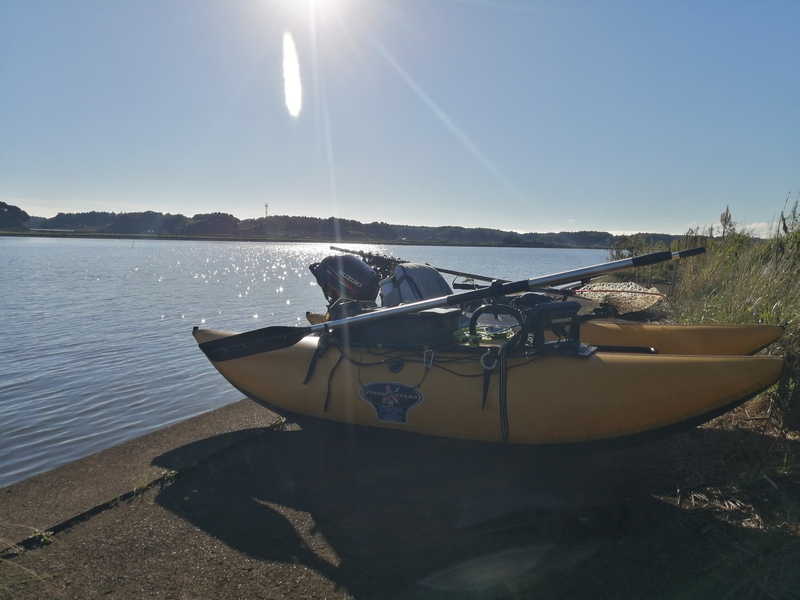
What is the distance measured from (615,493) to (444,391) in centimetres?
144

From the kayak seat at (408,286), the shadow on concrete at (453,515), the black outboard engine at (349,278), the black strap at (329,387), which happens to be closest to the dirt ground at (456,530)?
the shadow on concrete at (453,515)

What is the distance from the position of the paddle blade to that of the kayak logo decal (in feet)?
3.15

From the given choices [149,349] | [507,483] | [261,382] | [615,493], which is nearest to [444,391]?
[507,483]

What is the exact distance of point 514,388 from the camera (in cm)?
396

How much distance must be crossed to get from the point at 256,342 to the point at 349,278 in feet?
5.54

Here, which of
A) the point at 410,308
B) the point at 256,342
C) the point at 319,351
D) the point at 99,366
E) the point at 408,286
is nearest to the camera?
the point at 410,308

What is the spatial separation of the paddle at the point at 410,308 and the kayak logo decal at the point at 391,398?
0.65 metres

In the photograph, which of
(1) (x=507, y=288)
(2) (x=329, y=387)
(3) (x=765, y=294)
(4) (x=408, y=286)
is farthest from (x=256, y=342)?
(3) (x=765, y=294)

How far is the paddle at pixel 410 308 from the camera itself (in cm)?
417

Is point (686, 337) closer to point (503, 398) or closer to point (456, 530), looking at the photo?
point (503, 398)

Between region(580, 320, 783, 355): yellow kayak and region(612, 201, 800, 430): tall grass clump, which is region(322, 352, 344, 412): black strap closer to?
region(580, 320, 783, 355): yellow kayak

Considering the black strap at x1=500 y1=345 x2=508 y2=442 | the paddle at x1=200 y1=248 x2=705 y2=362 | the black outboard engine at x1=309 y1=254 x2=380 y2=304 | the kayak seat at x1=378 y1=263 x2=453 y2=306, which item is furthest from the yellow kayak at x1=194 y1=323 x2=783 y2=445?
the black outboard engine at x1=309 y1=254 x2=380 y2=304

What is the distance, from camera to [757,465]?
3.51m

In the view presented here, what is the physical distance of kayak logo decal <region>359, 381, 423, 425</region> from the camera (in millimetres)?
4344
